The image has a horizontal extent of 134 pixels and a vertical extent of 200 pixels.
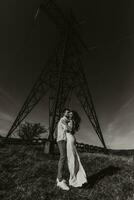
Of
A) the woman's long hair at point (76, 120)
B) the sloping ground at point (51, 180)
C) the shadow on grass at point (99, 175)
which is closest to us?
the sloping ground at point (51, 180)

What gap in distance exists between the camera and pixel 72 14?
16.9 metres

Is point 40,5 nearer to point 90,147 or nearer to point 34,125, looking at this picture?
point 90,147

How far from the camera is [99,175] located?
Result: 7.36 meters

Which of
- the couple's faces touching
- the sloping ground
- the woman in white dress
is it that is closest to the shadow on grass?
the sloping ground

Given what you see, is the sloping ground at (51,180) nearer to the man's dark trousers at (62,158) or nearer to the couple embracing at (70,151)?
the couple embracing at (70,151)

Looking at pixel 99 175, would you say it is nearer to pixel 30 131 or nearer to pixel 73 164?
pixel 73 164

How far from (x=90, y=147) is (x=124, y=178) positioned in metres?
9.03

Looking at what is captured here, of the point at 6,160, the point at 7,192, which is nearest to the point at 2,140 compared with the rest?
the point at 6,160

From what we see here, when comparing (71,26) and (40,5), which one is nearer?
(40,5)

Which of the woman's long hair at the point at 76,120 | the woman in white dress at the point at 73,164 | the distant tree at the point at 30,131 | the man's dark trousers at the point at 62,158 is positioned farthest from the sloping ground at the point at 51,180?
the distant tree at the point at 30,131

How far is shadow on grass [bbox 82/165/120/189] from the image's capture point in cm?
625

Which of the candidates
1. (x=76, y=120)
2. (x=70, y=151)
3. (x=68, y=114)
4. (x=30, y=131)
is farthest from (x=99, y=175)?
(x=30, y=131)

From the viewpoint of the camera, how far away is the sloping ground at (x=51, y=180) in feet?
17.4

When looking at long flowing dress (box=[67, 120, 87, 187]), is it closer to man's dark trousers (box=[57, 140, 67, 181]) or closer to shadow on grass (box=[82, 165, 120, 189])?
man's dark trousers (box=[57, 140, 67, 181])
